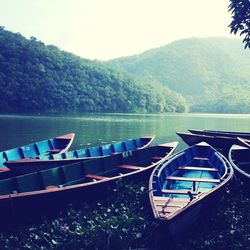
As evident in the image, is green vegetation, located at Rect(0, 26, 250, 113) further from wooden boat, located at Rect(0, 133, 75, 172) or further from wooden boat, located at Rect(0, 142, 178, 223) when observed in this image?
wooden boat, located at Rect(0, 142, 178, 223)

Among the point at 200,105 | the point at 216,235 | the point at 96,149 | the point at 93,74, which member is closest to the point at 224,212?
the point at 216,235

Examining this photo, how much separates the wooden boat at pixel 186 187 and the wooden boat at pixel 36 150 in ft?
23.4

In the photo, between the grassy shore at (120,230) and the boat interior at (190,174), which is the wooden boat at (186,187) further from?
the grassy shore at (120,230)

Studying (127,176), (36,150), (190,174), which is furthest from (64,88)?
(127,176)

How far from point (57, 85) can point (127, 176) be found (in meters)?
85.7

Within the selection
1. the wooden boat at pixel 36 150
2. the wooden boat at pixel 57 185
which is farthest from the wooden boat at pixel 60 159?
the wooden boat at pixel 36 150

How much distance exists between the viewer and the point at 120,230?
877 centimetres

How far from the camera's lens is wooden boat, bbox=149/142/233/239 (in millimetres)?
7926

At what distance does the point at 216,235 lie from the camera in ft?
28.6

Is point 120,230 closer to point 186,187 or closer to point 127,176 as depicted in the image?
point 127,176

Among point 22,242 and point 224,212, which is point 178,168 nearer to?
point 224,212

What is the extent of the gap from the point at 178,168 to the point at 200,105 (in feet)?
491

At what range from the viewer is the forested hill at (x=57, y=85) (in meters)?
83.1

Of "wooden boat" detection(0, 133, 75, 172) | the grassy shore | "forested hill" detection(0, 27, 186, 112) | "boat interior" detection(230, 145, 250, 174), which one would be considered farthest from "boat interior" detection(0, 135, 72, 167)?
"forested hill" detection(0, 27, 186, 112)
